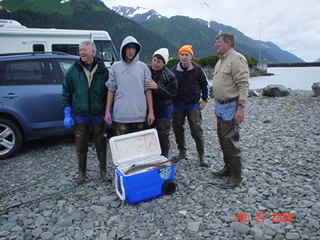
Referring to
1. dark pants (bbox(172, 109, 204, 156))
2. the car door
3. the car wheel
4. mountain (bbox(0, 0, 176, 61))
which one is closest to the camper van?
the car door

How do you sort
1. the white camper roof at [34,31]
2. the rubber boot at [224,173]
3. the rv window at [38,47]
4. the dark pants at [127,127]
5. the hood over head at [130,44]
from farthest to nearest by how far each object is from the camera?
the rv window at [38,47] → the white camper roof at [34,31] → the rubber boot at [224,173] → the dark pants at [127,127] → the hood over head at [130,44]

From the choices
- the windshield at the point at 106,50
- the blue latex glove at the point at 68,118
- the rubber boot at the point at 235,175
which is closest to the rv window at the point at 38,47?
the windshield at the point at 106,50

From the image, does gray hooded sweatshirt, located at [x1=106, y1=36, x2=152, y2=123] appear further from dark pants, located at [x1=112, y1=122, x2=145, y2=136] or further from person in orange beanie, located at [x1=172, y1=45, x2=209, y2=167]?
person in orange beanie, located at [x1=172, y1=45, x2=209, y2=167]

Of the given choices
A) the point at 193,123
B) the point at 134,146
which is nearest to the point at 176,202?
the point at 134,146

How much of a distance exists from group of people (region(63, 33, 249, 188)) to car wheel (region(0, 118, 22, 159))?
2040 millimetres

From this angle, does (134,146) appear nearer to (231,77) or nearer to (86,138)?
(86,138)

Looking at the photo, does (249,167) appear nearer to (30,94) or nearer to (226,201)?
(226,201)

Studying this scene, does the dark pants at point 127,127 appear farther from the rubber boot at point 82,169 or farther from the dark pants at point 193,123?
the dark pants at point 193,123

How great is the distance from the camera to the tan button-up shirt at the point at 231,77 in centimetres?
311

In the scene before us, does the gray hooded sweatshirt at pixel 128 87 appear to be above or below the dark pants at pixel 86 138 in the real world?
above

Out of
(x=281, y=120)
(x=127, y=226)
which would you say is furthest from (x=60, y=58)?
(x=281, y=120)

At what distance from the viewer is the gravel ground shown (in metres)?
2.65

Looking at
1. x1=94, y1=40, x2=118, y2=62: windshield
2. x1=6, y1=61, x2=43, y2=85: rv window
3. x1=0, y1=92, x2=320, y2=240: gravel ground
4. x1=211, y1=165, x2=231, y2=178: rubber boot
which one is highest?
x1=94, y1=40, x2=118, y2=62: windshield

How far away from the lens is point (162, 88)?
3.62 meters
